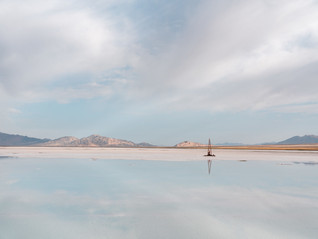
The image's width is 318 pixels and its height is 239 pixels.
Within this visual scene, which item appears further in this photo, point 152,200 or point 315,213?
point 152,200

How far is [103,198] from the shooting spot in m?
13.5

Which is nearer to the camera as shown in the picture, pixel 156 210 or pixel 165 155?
pixel 156 210

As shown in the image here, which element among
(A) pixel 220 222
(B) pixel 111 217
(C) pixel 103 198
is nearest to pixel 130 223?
(B) pixel 111 217

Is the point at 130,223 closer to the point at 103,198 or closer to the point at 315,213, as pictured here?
the point at 103,198

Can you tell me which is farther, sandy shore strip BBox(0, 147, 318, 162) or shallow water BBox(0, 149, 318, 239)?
sandy shore strip BBox(0, 147, 318, 162)

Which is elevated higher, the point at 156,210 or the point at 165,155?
the point at 165,155

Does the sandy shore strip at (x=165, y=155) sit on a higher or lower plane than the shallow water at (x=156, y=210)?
higher

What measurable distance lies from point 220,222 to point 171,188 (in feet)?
22.7

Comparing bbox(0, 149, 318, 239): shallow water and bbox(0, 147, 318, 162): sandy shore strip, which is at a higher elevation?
bbox(0, 147, 318, 162): sandy shore strip

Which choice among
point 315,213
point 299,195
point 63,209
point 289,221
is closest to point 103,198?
point 63,209

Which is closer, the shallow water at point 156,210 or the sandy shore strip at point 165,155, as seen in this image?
the shallow water at point 156,210

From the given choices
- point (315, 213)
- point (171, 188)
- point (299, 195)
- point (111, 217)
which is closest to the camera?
point (111, 217)

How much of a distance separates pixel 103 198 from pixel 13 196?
490cm

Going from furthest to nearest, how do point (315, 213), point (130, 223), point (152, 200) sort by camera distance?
point (152, 200) → point (315, 213) → point (130, 223)
